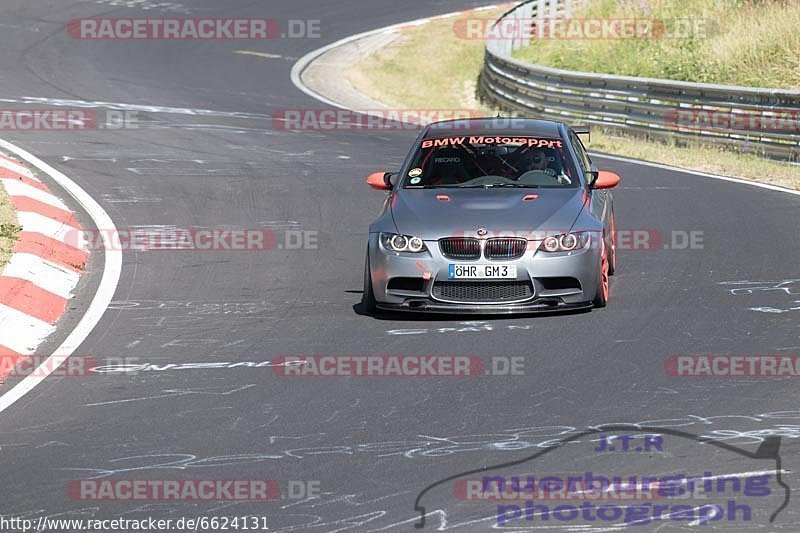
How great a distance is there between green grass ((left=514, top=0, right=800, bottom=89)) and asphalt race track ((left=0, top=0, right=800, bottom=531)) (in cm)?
822

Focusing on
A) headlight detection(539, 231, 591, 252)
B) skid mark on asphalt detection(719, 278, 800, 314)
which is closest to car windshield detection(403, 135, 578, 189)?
headlight detection(539, 231, 591, 252)

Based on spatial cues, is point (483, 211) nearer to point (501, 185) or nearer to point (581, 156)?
point (501, 185)

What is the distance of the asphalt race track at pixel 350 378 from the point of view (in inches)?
261

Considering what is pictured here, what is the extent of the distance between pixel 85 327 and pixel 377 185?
2675mm

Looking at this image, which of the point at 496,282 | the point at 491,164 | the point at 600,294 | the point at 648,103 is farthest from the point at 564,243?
the point at 648,103

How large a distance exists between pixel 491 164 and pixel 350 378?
11.1ft

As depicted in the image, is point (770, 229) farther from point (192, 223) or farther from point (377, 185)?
point (192, 223)

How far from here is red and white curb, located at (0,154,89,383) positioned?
982 centimetres

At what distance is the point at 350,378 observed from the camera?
855 cm

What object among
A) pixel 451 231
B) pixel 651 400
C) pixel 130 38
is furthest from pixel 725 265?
pixel 130 38

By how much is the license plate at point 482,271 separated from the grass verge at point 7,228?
155 inches

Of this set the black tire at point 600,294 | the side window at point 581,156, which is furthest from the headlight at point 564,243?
the side window at point 581,156

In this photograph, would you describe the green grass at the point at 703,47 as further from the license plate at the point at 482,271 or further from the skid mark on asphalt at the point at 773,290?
the license plate at the point at 482,271

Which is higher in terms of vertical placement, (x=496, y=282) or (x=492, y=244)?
(x=492, y=244)
